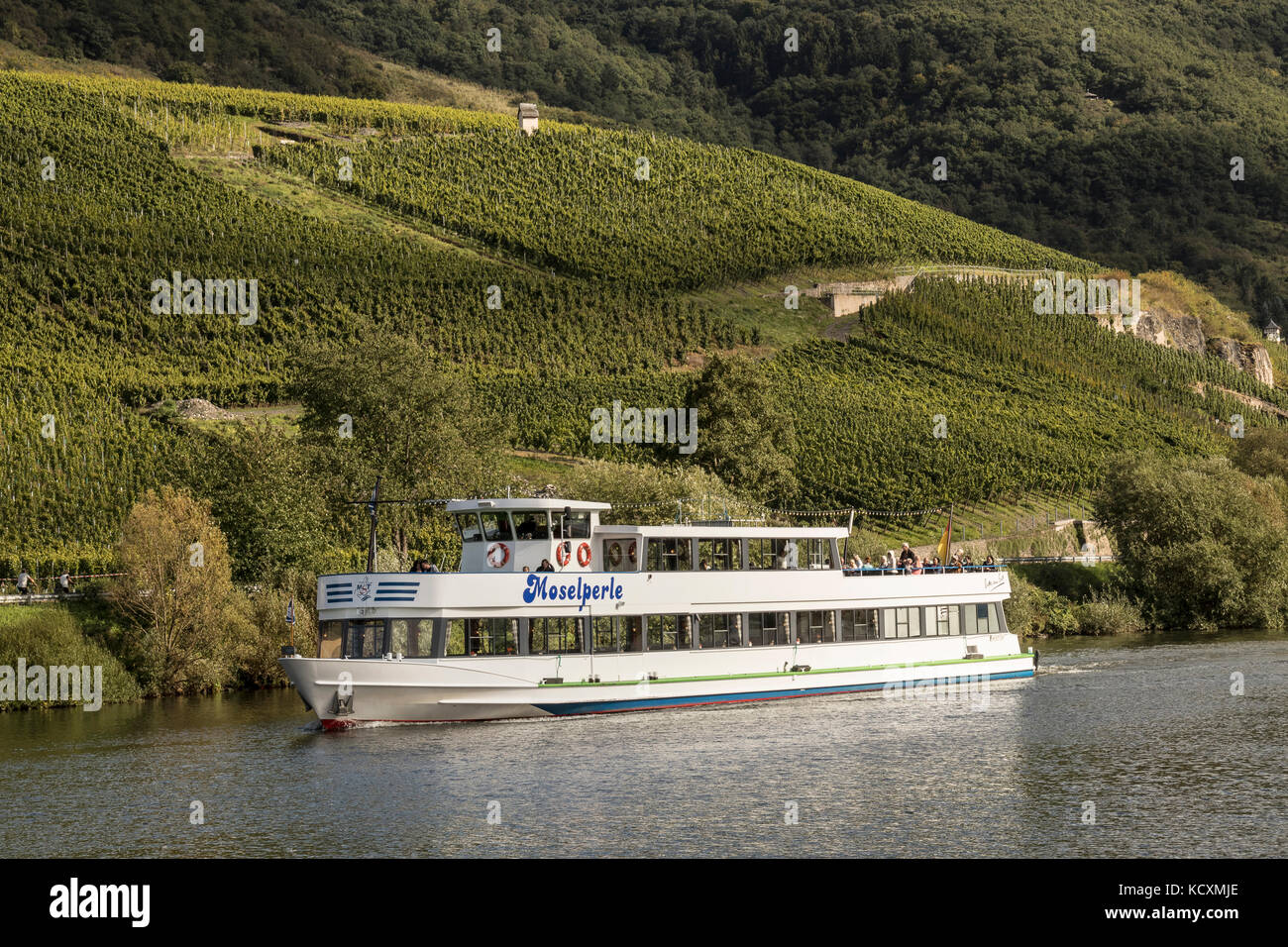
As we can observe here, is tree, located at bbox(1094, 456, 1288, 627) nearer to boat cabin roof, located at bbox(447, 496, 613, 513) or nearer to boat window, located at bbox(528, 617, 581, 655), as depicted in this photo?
boat window, located at bbox(528, 617, 581, 655)

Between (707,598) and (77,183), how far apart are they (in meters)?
84.7

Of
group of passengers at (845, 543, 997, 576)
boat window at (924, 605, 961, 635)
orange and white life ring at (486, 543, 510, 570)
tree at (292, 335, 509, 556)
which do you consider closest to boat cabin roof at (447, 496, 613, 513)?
orange and white life ring at (486, 543, 510, 570)

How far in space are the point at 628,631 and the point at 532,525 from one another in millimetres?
4367

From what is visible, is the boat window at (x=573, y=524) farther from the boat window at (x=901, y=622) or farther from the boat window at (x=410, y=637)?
the boat window at (x=901, y=622)

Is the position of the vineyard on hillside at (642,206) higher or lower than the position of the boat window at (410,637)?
higher

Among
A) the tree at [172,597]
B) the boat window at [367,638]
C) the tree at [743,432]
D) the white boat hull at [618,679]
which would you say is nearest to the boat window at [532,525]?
the white boat hull at [618,679]

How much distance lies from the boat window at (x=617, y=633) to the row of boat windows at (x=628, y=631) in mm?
28

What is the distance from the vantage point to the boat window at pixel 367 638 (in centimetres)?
3759

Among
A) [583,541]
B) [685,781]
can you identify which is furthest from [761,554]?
[685,781]

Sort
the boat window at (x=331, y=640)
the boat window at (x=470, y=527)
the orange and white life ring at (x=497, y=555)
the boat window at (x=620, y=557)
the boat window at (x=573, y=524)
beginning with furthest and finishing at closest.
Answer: the boat window at (x=620, y=557), the boat window at (x=470, y=527), the boat window at (x=573, y=524), the orange and white life ring at (x=497, y=555), the boat window at (x=331, y=640)

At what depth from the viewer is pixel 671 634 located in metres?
41.8

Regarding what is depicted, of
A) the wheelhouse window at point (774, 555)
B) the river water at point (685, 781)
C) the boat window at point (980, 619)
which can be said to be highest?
the wheelhouse window at point (774, 555)

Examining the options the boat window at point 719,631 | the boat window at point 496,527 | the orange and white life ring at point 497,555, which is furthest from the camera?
the boat window at point 719,631
